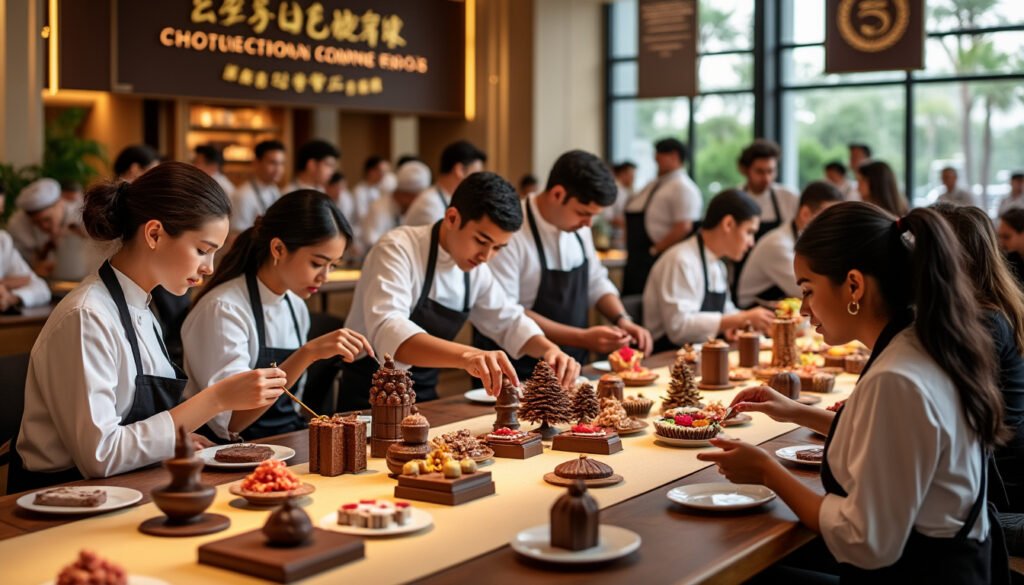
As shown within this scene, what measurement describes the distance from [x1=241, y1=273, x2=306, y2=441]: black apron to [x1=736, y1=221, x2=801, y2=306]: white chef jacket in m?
3.30

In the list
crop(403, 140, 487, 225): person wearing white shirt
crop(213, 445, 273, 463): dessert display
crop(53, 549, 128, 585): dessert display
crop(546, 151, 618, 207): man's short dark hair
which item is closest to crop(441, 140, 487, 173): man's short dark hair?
crop(403, 140, 487, 225): person wearing white shirt

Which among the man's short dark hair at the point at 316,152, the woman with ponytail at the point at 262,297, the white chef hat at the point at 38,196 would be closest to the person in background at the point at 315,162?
the man's short dark hair at the point at 316,152

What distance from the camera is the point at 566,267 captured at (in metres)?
4.93

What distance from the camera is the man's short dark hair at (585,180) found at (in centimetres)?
452

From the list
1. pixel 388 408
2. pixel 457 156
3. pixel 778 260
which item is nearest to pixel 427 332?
pixel 388 408

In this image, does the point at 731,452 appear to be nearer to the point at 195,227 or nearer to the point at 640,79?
the point at 195,227

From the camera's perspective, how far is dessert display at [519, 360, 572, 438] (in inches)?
115

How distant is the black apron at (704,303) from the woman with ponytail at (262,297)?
233cm

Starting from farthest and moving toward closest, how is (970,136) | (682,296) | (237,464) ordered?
(970,136), (682,296), (237,464)

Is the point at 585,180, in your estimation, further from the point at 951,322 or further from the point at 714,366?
the point at 951,322

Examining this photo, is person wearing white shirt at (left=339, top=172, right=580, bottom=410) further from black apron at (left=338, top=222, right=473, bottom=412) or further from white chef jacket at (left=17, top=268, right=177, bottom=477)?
white chef jacket at (left=17, top=268, right=177, bottom=477)

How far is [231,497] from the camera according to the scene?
2281 millimetres

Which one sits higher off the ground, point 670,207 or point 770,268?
point 670,207

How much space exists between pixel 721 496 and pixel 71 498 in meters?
1.26
